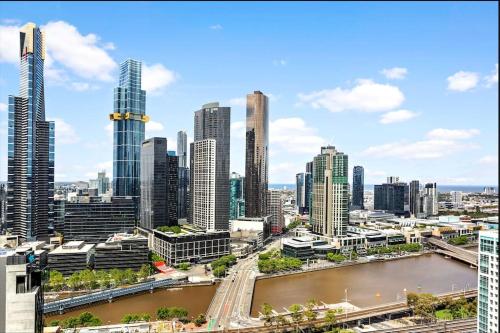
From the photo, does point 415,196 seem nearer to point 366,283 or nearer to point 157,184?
point 366,283

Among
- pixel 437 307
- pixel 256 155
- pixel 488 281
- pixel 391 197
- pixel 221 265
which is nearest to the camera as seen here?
pixel 488 281

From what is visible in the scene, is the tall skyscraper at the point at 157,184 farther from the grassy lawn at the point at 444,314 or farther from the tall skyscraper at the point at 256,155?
the grassy lawn at the point at 444,314

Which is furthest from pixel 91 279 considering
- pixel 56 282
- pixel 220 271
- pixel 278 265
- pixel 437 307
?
pixel 437 307

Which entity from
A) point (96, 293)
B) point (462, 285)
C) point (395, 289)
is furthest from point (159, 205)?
point (462, 285)

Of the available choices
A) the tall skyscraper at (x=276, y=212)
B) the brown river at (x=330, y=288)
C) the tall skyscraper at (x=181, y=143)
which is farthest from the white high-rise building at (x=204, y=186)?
the tall skyscraper at (x=181, y=143)

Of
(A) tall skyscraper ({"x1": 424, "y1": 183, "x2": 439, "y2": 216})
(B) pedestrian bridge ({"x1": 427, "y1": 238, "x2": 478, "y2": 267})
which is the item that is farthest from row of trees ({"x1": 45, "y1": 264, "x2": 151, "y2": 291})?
(A) tall skyscraper ({"x1": 424, "y1": 183, "x2": 439, "y2": 216})

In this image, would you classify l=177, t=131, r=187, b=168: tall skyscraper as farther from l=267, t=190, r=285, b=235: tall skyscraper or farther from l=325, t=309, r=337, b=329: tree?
l=325, t=309, r=337, b=329: tree
